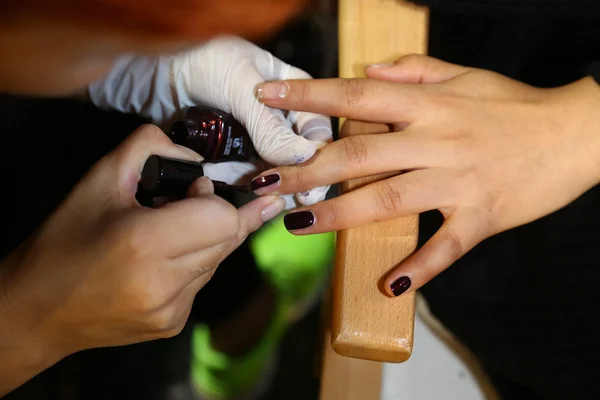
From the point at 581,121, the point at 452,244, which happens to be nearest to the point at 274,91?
the point at 452,244

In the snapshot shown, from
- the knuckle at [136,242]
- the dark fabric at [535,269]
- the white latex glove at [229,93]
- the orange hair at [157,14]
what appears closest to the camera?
the orange hair at [157,14]

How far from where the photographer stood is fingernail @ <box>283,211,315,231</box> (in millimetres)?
489

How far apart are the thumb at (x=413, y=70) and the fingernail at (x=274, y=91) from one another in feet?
0.28

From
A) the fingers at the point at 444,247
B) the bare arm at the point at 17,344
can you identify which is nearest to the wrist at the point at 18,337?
the bare arm at the point at 17,344

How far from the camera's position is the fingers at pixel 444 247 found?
18.5 inches

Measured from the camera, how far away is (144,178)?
1.46 ft

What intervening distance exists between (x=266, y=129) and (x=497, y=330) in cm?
44

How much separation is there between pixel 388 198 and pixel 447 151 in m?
0.09

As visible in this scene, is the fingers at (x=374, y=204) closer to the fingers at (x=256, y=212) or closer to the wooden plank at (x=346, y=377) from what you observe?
the fingers at (x=256, y=212)

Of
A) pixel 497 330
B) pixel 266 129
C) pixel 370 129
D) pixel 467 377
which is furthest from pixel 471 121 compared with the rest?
pixel 467 377

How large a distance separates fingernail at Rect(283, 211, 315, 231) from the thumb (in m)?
0.15

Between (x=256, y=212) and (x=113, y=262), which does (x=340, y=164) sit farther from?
(x=113, y=262)

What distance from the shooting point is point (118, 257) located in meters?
0.40

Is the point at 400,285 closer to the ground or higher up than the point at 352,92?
closer to the ground
